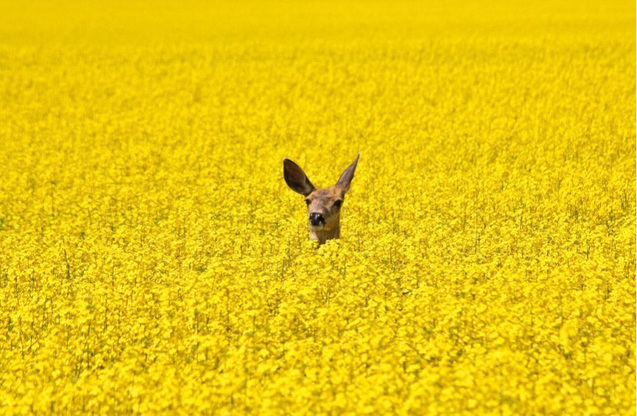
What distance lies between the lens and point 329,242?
7.14 meters

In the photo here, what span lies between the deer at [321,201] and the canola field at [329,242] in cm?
23

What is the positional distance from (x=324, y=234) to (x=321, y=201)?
423 millimetres

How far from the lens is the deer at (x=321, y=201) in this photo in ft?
23.5

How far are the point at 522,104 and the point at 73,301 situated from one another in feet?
45.5

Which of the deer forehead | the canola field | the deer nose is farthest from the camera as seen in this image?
the deer forehead

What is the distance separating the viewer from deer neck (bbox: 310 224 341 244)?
739 cm

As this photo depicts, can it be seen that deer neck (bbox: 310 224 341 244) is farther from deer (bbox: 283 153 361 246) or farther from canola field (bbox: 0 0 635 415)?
canola field (bbox: 0 0 635 415)

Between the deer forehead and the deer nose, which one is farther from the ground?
the deer forehead

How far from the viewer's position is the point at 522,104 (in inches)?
706

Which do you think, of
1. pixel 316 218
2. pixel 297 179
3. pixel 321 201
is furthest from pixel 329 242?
pixel 297 179

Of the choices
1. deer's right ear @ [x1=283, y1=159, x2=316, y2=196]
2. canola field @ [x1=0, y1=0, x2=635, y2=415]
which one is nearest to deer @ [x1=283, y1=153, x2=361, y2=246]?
deer's right ear @ [x1=283, y1=159, x2=316, y2=196]

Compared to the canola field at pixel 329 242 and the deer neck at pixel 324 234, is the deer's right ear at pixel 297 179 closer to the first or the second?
the deer neck at pixel 324 234

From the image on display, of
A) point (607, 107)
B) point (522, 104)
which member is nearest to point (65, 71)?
point (522, 104)

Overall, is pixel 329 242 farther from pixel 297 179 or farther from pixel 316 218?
pixel 297 179
